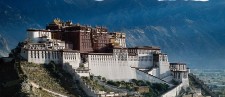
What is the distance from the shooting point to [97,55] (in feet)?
309

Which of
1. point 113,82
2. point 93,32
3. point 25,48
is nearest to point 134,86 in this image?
point 113,82

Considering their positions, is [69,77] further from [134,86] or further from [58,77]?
[134,86]

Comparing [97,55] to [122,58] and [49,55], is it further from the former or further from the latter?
[49,55]

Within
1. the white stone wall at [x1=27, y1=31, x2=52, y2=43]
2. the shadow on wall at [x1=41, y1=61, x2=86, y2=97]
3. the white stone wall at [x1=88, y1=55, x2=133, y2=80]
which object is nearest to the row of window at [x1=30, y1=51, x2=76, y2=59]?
the shadow on wall at [x1=41, y1=61, x2=86, y2=97]

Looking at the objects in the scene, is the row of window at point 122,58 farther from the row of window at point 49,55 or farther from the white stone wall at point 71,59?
the row of window at point 49,55

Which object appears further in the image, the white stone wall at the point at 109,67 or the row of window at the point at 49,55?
the white stone wall at the point at 109,67

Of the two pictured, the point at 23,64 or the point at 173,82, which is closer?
the point at 23,64

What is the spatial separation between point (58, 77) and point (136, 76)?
48.9 ft

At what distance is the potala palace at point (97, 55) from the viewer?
89562 millimetres

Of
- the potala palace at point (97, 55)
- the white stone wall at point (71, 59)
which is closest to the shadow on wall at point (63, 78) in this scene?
the potala palace at point (97, 55)

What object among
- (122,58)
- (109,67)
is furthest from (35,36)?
(122,58)

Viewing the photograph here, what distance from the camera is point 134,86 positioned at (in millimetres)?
95500

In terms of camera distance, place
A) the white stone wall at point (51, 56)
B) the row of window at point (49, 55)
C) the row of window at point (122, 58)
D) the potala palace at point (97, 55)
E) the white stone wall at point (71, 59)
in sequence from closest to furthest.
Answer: the white stone wall at point (51, 56) < the row of window at point (49, 55) < the potala palace at point (97, 55) < the white stone wall at point (71, 59) < the row of window at point (122, 58)

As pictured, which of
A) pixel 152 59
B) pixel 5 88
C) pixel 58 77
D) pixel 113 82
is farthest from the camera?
pixel 152 59
